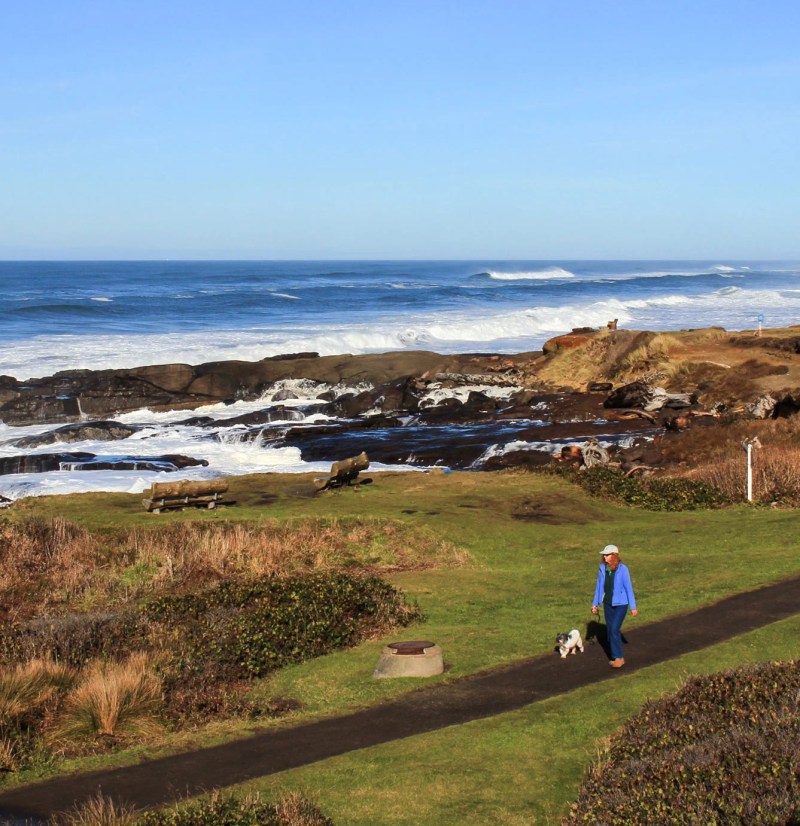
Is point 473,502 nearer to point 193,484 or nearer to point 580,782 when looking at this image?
point 193,484

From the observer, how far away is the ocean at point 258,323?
40.1 m

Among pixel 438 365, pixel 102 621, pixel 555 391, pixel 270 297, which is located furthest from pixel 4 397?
pixel 270 297

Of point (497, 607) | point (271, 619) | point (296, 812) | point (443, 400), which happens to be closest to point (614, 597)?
point (497, 607)

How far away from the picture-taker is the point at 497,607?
59.8 feet

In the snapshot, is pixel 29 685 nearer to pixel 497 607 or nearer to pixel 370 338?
pixel 497 607

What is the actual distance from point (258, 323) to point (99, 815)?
9195cm

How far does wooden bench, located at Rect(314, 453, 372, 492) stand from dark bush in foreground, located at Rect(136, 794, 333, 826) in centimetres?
1789

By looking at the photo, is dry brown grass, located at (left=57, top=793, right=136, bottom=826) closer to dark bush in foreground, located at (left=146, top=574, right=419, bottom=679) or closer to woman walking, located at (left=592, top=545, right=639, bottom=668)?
dark bush in foreground, located at (left=146, top=574, right=419, bottom=679)

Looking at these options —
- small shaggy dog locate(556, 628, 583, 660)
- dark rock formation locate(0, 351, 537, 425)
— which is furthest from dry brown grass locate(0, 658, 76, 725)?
dark rock formation locate(0, 351, 537, 425)

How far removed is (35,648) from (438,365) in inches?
1498

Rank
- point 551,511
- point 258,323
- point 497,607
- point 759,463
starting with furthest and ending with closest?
point 258,323 < point 759,463 < point 551,511 < point 497,607

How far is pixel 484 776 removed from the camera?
11.0 meters

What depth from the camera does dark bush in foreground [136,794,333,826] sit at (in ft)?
31.4

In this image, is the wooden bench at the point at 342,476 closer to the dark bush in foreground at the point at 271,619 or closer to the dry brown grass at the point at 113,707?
the dark bush in foreground at the point at 271,619
